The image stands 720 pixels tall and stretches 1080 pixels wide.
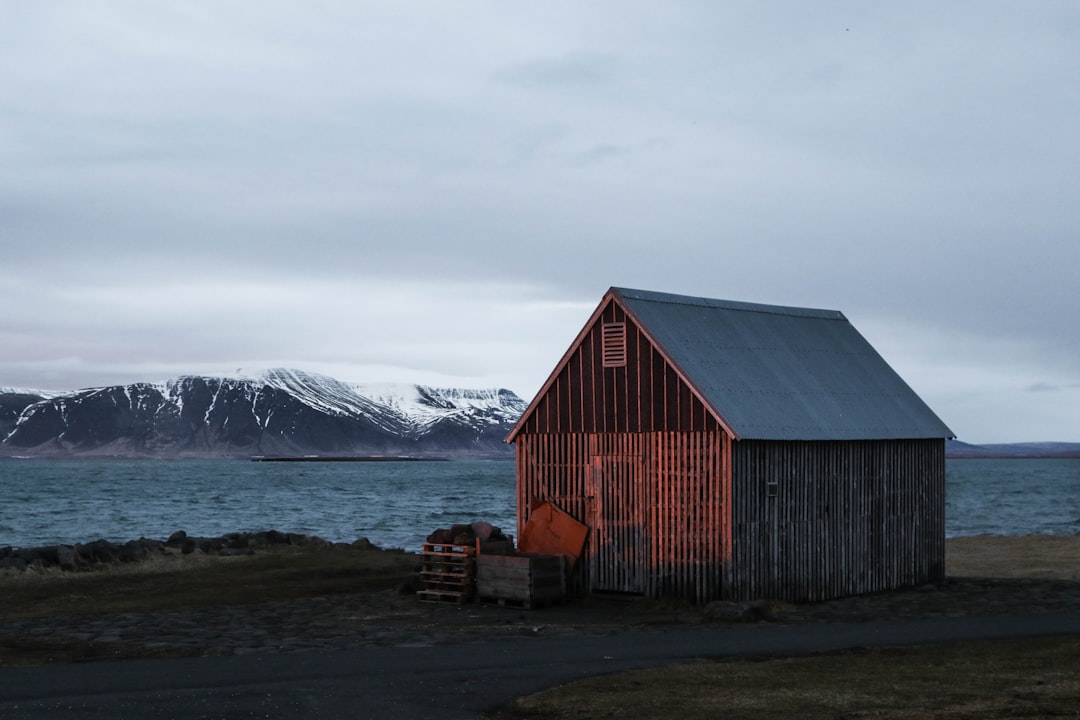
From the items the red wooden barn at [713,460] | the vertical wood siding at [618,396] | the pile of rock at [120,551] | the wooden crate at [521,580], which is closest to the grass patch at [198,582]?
the pile of rock at [120,551]

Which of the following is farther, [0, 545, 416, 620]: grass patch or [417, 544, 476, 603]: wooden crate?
[0, 545, 416, 620]: grass patch

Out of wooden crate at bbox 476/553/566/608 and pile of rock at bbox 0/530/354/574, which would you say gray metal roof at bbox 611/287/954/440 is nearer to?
wooden crate at bbox 476/553/566/608

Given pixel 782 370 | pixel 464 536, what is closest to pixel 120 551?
pixel 464 536

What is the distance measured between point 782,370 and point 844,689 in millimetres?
15103

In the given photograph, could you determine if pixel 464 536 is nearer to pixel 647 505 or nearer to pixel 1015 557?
pixel 647 505

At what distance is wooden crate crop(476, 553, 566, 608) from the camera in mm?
28281

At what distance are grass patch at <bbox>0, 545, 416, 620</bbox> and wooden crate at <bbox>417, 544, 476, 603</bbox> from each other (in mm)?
3221

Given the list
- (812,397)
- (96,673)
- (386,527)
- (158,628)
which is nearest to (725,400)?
(812,397)

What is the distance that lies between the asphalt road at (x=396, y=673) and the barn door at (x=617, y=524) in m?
4.58

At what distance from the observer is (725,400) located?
28.7 m

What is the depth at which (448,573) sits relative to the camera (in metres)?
29.8

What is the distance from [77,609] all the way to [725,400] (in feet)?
49.0

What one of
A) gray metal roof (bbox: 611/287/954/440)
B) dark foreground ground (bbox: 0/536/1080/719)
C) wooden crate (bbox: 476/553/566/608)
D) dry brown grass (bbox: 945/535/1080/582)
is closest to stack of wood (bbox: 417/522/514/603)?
wooden crate (bbox: 476/553/566/608)

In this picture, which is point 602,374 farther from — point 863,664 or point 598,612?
point 863,664
